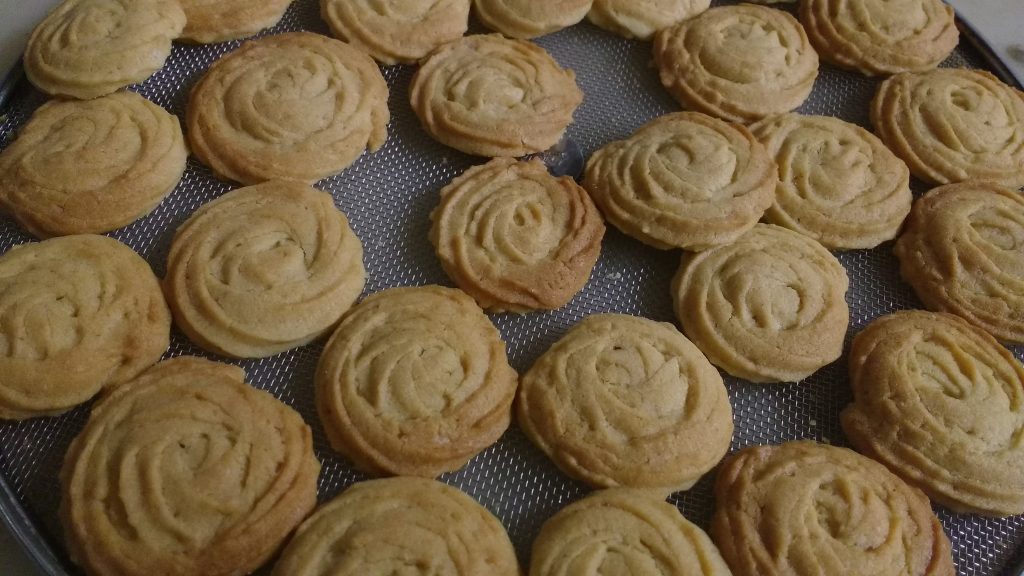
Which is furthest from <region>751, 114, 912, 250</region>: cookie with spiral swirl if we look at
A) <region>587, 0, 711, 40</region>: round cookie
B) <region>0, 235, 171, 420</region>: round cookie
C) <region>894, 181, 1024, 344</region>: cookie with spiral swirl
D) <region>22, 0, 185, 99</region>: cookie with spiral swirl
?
<region>22, 0, 185, 99</region>: cookie with spiral swirl

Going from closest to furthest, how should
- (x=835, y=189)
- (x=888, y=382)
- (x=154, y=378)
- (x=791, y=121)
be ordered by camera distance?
1. (x=154, y=378)
2. (x=888, y=382)
3. (x=835, y=189)
4. (x=791, y=121)

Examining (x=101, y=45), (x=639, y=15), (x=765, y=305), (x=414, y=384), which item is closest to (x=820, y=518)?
(x=765, y=305)

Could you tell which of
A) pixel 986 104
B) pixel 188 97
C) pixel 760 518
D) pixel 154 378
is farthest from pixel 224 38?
pixel 986 104

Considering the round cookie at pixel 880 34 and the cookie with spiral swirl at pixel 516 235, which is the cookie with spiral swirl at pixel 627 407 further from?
the round cookie at pixel 880 34

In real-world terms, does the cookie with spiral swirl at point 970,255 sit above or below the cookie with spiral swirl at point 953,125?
below

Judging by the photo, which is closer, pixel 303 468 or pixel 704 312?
pixel 303 468

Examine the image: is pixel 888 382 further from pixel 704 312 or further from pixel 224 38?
pixel 224 38

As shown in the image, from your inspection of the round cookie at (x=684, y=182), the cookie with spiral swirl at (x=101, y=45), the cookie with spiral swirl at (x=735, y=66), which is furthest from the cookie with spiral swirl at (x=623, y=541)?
the cookie with spiral swirl at (x=101, y=45)
